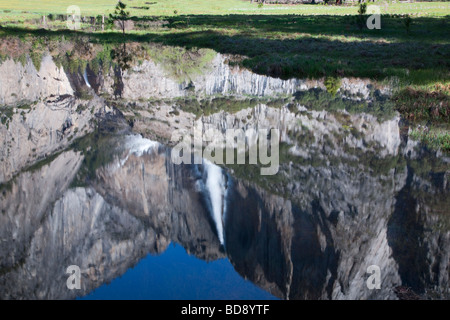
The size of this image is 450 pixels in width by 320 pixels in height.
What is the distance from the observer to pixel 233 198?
27.1 feet

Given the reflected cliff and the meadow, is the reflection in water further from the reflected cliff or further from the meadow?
the meadow

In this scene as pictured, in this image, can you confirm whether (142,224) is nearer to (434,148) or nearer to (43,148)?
(43,148)

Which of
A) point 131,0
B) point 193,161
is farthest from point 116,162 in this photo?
point 131,0

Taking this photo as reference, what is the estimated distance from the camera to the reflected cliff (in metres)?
6.27

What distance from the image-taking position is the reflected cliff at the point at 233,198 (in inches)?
247

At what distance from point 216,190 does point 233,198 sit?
1.44ft

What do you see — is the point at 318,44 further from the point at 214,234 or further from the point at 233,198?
the point at 214,234

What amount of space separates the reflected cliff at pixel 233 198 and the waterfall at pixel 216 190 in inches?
0.9

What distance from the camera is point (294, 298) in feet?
18.2

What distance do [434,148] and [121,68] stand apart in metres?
12.1

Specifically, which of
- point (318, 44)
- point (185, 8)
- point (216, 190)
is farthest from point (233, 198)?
point (185, 8)

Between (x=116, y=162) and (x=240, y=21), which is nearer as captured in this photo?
(x=116, y=162)

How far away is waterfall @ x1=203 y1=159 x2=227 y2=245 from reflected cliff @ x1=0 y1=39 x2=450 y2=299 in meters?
→ 0.02

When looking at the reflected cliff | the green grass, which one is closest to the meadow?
the green grass
